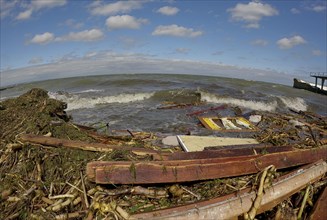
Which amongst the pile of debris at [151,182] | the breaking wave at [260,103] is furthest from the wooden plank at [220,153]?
the breaking wave at [260,103]

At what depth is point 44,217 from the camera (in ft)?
9.66

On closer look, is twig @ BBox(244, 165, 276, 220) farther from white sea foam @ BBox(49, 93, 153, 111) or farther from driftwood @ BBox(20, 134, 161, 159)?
white sea foam @ BBox(49, 93, 153, 111)

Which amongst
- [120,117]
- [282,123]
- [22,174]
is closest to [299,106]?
[282,123]

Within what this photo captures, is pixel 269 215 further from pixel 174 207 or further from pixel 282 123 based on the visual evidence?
pixel 282 123

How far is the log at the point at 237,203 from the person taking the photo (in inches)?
115

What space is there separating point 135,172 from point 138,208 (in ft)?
1.31

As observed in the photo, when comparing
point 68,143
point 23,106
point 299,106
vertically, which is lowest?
point 299,106

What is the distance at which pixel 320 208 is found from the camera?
3844 millimetres

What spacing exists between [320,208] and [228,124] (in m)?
6.12

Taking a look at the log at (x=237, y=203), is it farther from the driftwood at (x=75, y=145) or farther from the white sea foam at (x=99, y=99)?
the white sea foam at (x=99, y=99)

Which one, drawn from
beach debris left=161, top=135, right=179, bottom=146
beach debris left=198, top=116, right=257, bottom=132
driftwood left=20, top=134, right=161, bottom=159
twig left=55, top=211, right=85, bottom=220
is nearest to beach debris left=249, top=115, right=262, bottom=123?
beach debris left=198, top=116, right=257, bottom=132

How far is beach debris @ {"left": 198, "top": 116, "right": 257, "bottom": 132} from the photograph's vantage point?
30.5 feet

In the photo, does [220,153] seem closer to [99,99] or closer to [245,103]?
[245,103]

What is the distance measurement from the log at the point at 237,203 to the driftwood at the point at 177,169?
280 millimetres
